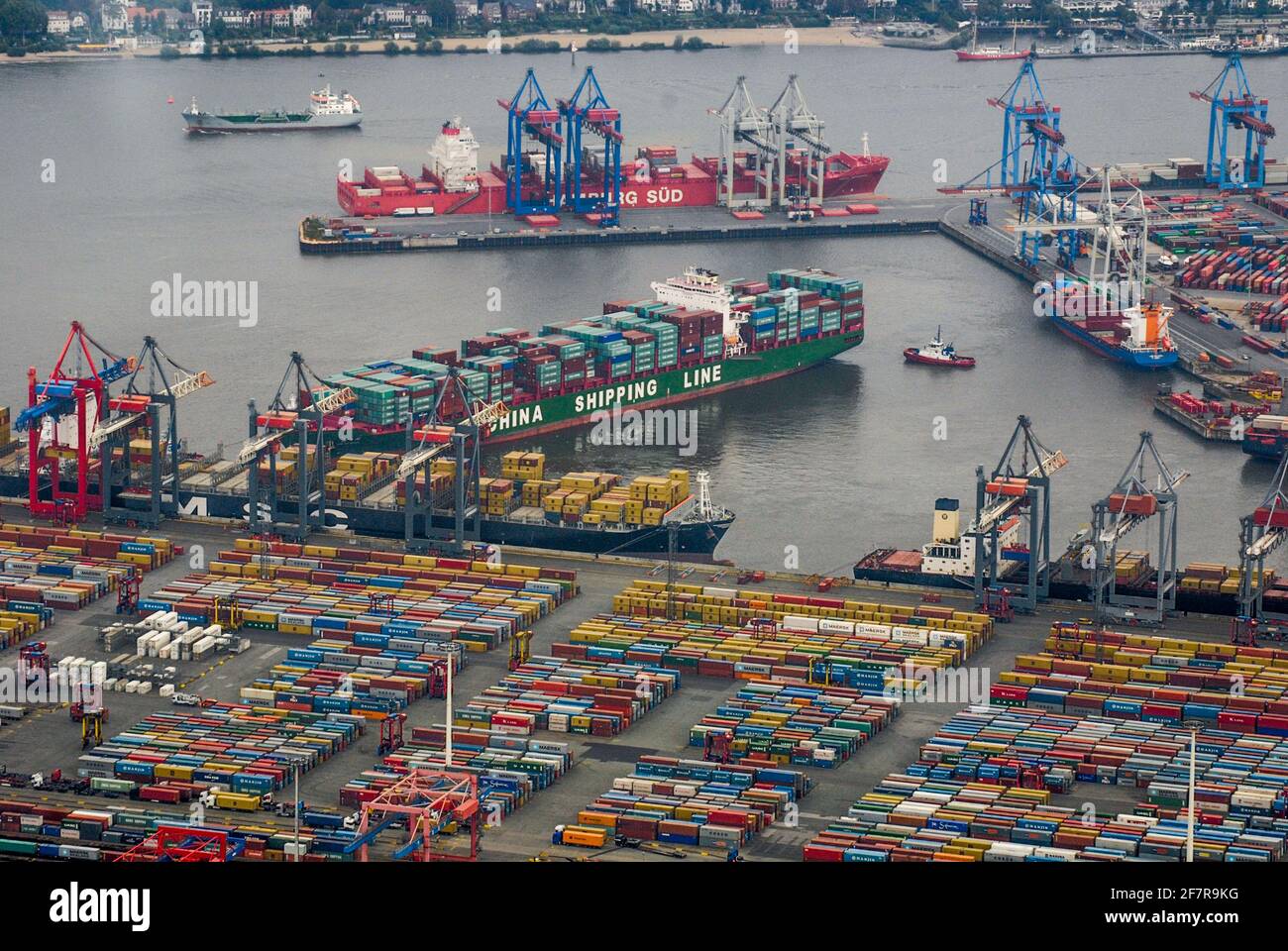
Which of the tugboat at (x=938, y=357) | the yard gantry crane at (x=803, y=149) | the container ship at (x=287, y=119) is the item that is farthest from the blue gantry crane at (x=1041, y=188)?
the container ship at (x=287, y=119)

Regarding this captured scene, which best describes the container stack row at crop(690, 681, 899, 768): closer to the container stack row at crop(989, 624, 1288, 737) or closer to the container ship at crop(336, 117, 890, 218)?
the container stack row at crop(989, 624, 1288, 737)

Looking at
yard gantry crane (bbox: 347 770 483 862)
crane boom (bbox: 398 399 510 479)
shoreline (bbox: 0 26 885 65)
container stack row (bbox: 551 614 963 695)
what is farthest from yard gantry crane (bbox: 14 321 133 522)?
shoreline (bbox: 0 26 885 65)

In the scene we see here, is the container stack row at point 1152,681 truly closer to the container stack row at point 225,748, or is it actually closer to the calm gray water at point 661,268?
the calm gray water at point 661,268

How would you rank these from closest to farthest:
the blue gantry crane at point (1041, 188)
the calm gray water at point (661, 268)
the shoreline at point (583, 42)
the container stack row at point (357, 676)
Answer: the container stack row at point (357, 676) < the calm gray water at point (661, 268) < the blue gantry crane at point (1041, 188) < the shoreline at point (583, 42)

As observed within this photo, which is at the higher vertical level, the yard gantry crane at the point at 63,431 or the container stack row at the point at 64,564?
the yard gantry crane at the point at 63,431

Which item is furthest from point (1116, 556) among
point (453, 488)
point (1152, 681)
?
point (453, 488)

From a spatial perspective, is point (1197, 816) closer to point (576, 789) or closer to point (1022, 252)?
point (576, 789)
